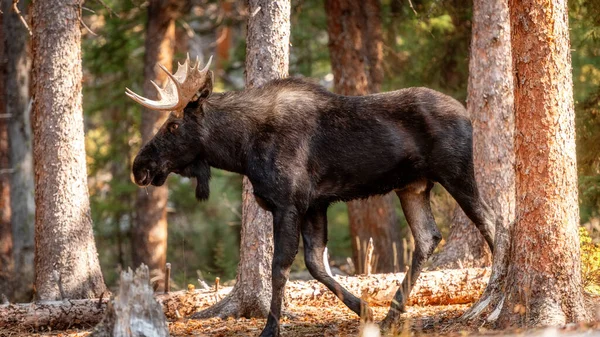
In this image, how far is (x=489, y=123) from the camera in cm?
1104

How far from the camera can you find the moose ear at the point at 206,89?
8180 millimetres

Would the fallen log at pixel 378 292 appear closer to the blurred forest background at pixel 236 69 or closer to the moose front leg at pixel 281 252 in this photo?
the moose front leg at pixel 281 252

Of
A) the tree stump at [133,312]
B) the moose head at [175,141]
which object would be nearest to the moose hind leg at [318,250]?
the moose head at [175,141]

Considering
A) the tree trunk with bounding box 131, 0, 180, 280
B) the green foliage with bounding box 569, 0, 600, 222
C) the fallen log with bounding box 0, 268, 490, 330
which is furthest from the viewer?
the tree trunk with bounding box 131, 0, 180, 280

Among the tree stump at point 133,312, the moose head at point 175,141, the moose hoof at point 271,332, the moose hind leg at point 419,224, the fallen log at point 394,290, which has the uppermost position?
the moose head at point 175,141

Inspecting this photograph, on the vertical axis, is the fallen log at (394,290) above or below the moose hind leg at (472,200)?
below

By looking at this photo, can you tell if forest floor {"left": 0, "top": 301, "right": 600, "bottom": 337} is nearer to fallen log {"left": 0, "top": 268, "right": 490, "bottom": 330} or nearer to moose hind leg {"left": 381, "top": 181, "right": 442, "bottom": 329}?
fallen log {"left": 0, "top": 268, "right": 490, "bottom": 330}

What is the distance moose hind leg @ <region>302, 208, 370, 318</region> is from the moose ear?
1548 millimetres

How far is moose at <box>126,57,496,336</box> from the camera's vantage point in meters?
8.12

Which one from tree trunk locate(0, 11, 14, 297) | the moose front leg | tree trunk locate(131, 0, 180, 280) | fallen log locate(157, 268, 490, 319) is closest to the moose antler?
the moose front leg

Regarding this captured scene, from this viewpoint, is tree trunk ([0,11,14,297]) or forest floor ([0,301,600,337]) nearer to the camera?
forest floor ([0,301,600,337])

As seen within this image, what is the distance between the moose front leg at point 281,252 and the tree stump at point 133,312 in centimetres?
152

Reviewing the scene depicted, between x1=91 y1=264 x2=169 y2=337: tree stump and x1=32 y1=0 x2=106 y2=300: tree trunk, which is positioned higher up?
x1=32 y1=0 x2=106 y2=300: tree trunk

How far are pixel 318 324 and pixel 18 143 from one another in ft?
32.3
